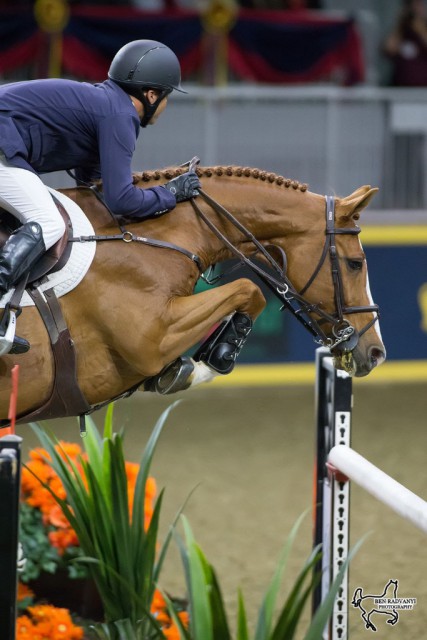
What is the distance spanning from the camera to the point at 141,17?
34.0 feet

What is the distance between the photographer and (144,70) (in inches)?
162

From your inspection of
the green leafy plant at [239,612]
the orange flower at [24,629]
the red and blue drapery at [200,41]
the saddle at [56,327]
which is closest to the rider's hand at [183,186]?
the saddle at [56,327]

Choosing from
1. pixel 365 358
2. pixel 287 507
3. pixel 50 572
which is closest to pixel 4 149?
pixel 365 358

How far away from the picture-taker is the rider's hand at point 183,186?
14.1 feet

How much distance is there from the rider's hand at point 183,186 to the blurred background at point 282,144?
3617 mm

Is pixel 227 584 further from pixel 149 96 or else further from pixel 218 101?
pixel 218 101

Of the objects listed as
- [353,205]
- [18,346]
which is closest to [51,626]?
[18,346]

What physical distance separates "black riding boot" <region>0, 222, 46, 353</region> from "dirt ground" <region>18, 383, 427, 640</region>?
49.7 inches

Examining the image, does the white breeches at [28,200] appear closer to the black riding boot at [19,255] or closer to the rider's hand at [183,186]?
the black riding boot at [19,255]

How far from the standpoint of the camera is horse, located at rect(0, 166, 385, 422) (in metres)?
4.11

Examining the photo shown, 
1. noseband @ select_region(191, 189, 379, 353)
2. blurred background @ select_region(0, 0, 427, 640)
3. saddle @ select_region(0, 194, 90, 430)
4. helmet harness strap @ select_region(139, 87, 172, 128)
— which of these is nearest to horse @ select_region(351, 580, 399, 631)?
noseband @ select_region(191, 189, 379, 353)

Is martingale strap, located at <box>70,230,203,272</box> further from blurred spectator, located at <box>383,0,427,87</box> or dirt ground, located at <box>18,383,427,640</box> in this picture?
blurred spectator, located at <box>383,0,427,87</box>

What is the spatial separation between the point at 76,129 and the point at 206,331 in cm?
87

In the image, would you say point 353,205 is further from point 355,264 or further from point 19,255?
point 19,255
